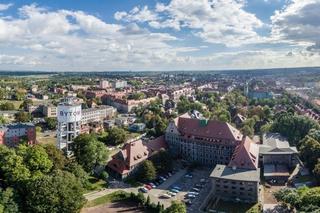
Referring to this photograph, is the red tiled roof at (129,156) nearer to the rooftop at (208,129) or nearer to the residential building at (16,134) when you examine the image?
the rooftop at (208,129)

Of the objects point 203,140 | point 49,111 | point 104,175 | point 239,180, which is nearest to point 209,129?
point 203,140

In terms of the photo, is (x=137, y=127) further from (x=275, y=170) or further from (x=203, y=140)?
(x=275, y=170)

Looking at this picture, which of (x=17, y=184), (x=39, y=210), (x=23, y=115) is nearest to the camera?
(x=39, y=210)

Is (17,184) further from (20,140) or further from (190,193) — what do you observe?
(20,140)

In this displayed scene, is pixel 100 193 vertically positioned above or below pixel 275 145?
below

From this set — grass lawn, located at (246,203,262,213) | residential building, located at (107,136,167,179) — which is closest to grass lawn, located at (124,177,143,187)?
residential building, located at (107,136,167,179)

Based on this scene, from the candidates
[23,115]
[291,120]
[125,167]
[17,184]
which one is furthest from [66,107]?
[291,120]
